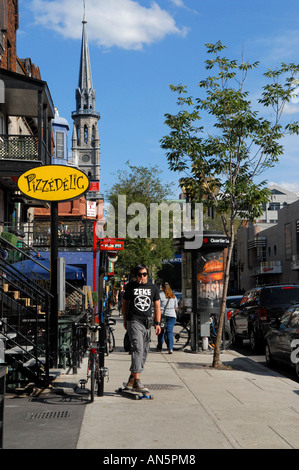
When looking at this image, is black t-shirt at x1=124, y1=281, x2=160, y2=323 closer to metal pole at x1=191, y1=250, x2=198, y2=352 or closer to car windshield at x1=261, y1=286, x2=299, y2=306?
metal pole at x1=191, y1=250, x2=198, y2=352

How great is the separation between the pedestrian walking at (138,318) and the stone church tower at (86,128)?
13426 centimetres

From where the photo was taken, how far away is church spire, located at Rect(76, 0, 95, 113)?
135 meters

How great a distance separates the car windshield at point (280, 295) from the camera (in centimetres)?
1680

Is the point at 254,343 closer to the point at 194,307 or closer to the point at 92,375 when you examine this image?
the point at 194,307

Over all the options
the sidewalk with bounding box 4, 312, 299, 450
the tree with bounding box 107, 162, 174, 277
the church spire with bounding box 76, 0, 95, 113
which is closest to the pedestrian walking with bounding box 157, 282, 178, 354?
the sidewalk with bounding box 4, 312, 299, 450

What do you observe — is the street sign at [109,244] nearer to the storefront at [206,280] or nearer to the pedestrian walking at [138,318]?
the storefront at [206,280]

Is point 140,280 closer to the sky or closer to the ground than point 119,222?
closer to the ground

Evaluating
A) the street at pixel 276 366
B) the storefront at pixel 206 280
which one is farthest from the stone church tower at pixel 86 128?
the storefront at pixel 206 280

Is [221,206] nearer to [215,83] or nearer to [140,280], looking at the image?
[215,83]

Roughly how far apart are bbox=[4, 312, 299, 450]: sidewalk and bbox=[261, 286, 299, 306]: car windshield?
3.94 metres

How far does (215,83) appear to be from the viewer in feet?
44.6
